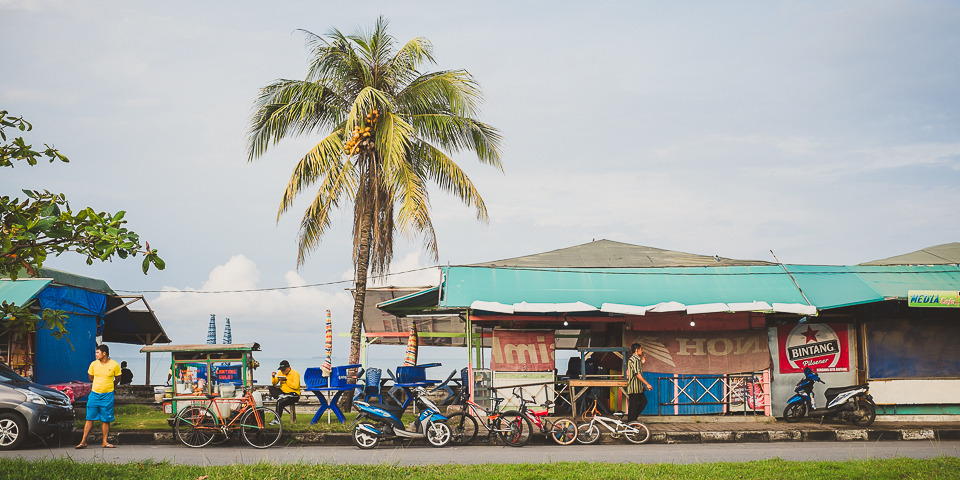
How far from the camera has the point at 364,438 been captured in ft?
40.2

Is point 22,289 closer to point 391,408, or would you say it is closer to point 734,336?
point 391,408

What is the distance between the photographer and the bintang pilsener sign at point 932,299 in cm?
1408

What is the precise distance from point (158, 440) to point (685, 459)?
29.4 ft

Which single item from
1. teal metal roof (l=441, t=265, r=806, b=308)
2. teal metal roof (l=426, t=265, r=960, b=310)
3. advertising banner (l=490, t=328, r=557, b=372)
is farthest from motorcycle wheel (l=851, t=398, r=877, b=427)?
advertising banner (l=490, t=328, r=557, b=372)

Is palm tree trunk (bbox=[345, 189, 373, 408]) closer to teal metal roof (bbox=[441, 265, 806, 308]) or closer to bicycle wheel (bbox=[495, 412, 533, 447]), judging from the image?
teal metal roof (bbox=[441, 265, 806, 308])

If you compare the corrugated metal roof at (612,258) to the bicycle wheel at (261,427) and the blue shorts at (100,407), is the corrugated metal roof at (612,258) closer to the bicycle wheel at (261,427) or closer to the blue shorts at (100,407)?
the bicycle wheel at (261,427)

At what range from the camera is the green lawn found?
8617 millimetres

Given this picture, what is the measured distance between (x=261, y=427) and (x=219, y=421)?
0.72 metres

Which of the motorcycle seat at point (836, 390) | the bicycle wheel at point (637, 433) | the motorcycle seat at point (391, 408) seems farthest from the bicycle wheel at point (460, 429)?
the motorcycle seat at point (836, 390)

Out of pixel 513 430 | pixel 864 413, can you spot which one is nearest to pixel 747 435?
pixel 864 413

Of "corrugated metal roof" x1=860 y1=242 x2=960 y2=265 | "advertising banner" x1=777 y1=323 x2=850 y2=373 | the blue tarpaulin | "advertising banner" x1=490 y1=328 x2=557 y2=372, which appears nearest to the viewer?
"advertising banner" x1=490 y1=328 x2=557 y2=372

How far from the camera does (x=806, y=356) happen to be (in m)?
15.4

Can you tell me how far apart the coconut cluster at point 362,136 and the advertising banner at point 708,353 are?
756cm

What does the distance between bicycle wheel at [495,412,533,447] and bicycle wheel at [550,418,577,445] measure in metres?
0.49
